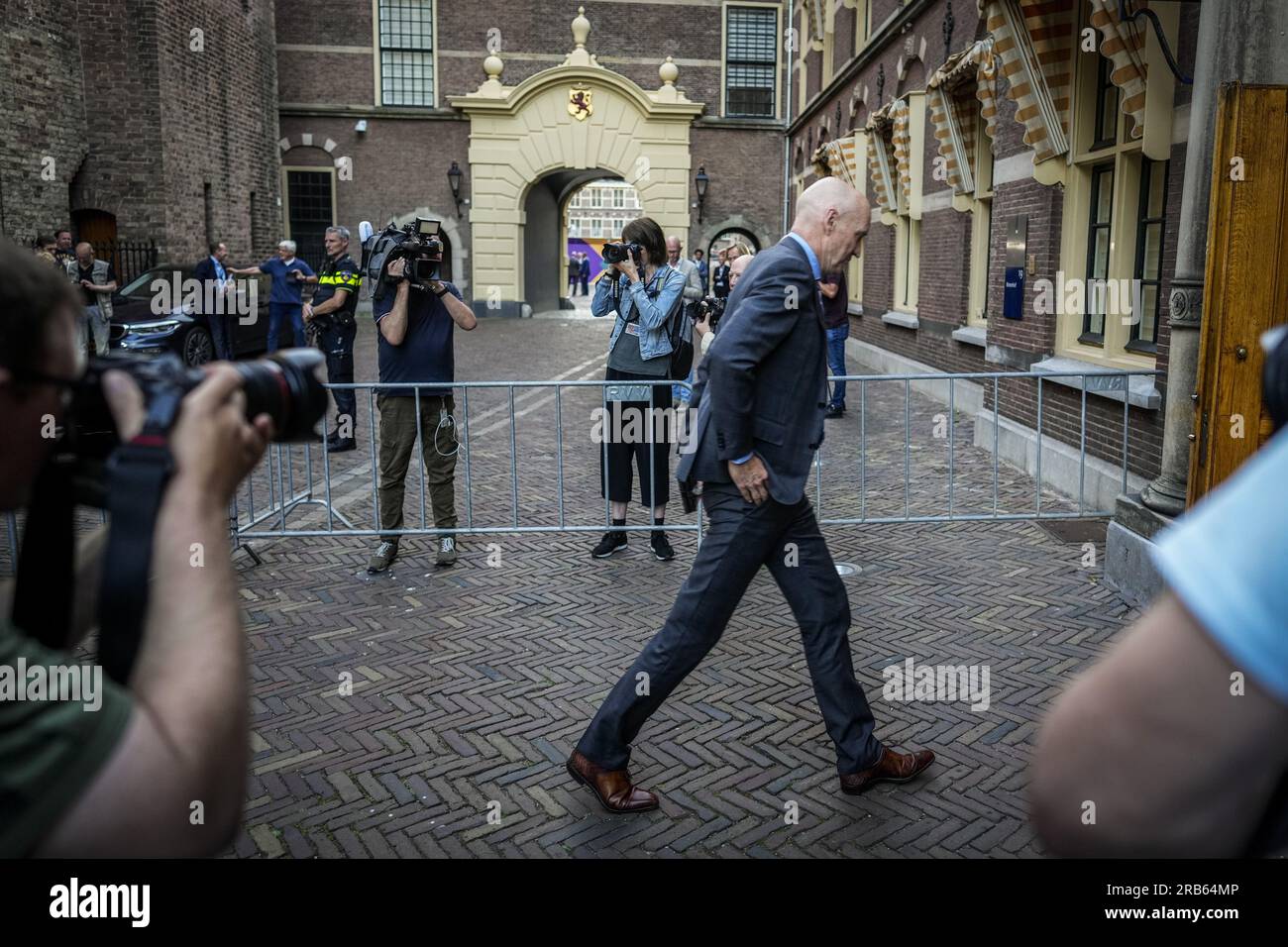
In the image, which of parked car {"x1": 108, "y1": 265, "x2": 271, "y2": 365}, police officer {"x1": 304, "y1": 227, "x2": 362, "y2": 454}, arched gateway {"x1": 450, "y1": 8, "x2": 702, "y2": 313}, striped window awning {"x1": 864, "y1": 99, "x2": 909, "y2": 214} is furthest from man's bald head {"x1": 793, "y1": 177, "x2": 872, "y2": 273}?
arched gateway {"x1": 450, "y1": 8, "x2": 702, "y2": 313}

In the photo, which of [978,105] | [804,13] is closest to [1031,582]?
[978,105]

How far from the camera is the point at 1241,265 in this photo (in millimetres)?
4777

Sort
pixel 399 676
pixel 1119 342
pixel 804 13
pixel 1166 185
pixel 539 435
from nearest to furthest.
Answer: pixel 399 676 < pixel 1166 185 < pixel 1119 342 < pixel 539 435 < pixel 804 13

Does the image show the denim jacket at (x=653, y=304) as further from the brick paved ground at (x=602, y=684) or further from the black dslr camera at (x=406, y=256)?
the brick paved ground at (x=602, y=684)

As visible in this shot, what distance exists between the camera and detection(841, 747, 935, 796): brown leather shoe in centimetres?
351

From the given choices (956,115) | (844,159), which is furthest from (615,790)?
(844,159)

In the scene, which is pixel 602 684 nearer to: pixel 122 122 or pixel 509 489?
pixel 509 489

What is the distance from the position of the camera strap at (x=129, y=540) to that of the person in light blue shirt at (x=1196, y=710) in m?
0.91

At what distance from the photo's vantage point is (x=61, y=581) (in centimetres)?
124

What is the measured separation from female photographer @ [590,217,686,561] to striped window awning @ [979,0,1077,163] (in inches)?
159

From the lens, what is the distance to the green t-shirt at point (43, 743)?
0.98 meters

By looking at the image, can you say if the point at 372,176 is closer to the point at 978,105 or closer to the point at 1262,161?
the point at 978,105
